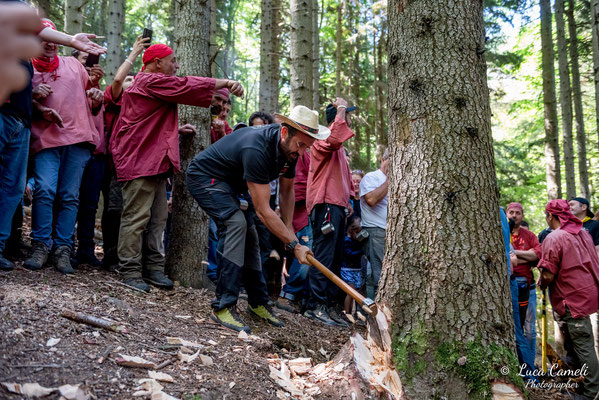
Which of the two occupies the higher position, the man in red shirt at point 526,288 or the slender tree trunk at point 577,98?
the slender tree trunk at point 577,98

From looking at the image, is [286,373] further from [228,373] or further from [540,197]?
[540,197]

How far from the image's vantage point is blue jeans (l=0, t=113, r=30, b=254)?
3.83 meters

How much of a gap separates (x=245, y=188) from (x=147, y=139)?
114 centimetres

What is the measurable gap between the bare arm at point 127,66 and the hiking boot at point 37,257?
1.86 m

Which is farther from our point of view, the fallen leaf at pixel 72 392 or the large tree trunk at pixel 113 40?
the large tree trunk at pixel 113 40

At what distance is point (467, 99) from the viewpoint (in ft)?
10.9

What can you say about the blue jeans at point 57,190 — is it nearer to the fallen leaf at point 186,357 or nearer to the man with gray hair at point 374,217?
the fallen leaf at point 186,357

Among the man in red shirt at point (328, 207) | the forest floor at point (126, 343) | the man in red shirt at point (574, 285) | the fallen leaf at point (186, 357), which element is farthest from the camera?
the man in red shirt at point (574, 285)

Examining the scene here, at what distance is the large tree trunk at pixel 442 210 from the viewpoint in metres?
3.07

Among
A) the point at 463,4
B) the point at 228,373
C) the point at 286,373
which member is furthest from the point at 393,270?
the point at 463,4

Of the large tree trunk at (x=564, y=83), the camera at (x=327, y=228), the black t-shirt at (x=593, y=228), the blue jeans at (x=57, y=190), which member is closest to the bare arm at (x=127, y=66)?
the blue jeans at (x=57, y=190)

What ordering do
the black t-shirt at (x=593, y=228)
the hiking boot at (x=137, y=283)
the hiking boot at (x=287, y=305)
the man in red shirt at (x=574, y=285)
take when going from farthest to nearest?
1. the black t-shirt at (x=593, y=228)
2. the man in red shirt at (x=574, y=285)
3. the hiking boot at (x=287, y=305)
4. the hiking boot at (x=137, y=283)

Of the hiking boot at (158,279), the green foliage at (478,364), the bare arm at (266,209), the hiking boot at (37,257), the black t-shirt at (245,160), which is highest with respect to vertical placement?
the black t-shirt at (245,160)

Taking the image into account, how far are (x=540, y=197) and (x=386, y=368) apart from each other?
17765mm
